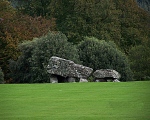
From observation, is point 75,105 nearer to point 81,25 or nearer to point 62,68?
point 62,68

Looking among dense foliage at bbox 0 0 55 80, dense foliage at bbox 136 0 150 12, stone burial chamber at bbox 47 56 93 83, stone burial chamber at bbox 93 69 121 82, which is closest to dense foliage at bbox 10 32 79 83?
stone burial chamber at bbox 47 56 93 83

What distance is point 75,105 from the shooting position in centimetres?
1458

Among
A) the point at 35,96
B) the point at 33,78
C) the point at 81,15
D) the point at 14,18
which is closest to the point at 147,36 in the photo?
the point at 81,15

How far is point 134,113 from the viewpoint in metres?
12.6

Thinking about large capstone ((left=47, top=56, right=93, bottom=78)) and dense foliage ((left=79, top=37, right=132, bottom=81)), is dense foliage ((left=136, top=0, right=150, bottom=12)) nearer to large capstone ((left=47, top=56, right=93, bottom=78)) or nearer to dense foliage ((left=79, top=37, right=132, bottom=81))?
dense foliage ((left=79, top=37, right=132, bottom=81))

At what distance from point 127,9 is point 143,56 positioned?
11557 mm

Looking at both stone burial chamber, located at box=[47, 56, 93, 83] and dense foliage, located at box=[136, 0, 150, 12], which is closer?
stone burial chamber, located at box=[47, 56, 93, 83]

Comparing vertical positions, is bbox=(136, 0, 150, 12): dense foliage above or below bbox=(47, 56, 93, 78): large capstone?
above

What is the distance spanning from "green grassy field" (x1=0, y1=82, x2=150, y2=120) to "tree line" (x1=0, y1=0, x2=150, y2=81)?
71.0ft

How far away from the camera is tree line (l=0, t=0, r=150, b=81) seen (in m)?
43.9

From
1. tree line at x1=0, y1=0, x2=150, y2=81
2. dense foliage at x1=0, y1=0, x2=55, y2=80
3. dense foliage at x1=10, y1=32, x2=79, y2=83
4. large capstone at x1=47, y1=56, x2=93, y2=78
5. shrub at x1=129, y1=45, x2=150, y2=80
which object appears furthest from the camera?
shrub at x1=129, y1=45, x2=150, y2=80

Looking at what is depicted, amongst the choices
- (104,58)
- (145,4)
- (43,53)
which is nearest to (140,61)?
(104,58)

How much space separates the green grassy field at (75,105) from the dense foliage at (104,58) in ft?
65.2

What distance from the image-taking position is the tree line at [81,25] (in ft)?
144
